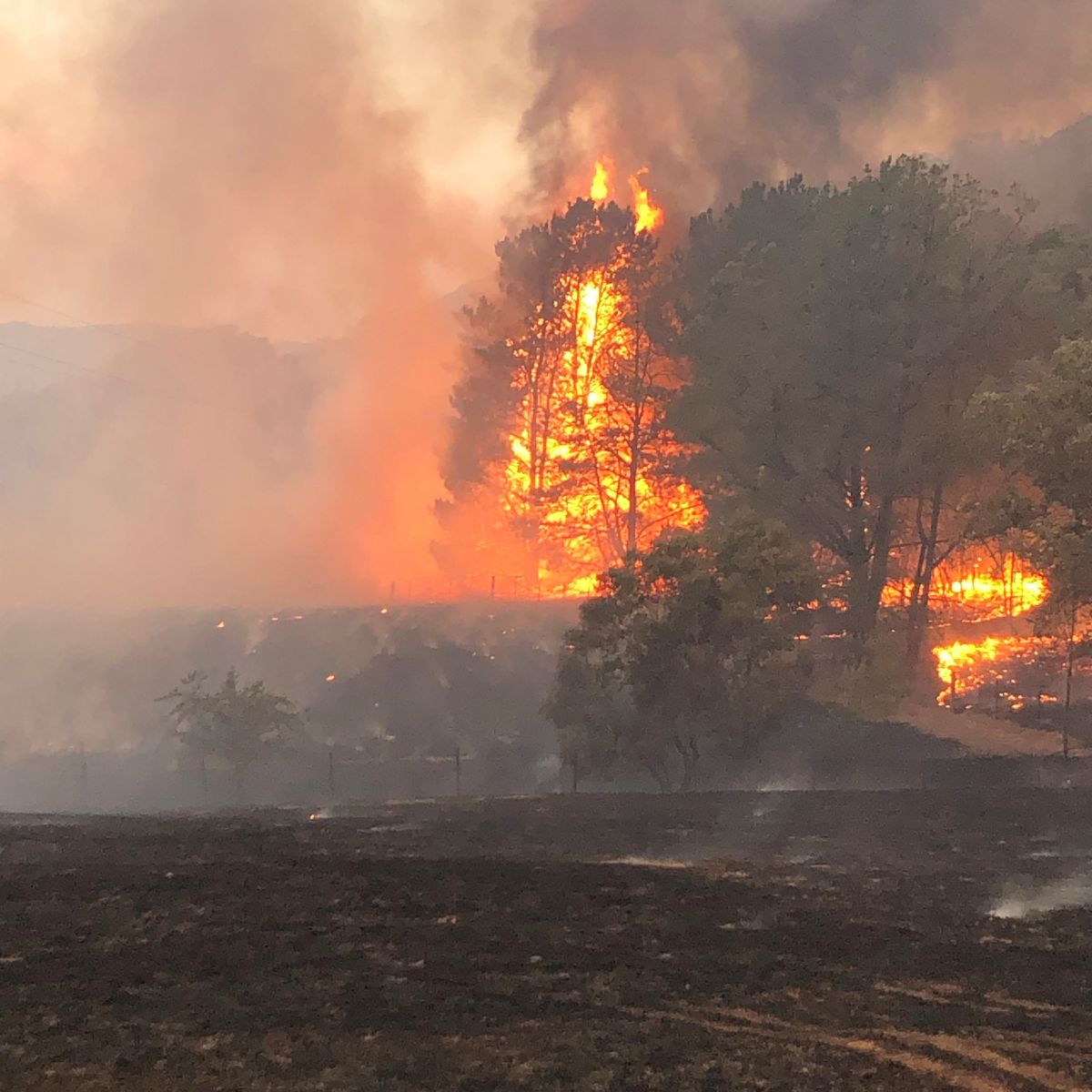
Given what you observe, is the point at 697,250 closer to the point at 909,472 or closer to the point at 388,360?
the point at 909,472

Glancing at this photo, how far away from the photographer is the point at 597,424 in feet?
223

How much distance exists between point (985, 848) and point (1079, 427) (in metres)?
9.82

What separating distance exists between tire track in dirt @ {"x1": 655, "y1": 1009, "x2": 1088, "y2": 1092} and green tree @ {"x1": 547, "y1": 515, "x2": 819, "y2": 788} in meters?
22.4

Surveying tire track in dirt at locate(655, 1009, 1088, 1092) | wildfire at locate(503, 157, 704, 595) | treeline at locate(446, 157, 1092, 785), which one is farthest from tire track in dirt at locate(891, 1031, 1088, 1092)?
wildfire at locate(503, 157, 704, 595)

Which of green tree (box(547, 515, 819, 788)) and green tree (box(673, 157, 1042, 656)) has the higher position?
green tree (box(673, 157, 1042, 656))

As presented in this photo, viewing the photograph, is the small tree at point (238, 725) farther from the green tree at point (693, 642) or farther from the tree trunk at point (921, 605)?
the tree trunk at point (921, 605)

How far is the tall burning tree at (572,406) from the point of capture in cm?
6519

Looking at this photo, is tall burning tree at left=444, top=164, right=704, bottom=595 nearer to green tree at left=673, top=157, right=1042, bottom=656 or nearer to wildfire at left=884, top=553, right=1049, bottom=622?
wildfire at left=884, top=553, right=1049, bottom=622

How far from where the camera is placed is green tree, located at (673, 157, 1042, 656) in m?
40.8

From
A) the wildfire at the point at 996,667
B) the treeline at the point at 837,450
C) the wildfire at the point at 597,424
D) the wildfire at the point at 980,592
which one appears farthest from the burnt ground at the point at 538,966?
the wildfire at the point at 597,424

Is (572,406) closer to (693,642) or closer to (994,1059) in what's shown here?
(693,642)

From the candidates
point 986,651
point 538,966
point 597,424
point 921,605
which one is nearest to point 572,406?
point 597,424

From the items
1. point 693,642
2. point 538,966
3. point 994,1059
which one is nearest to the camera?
point 994,1059

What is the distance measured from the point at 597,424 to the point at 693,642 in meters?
37.3
